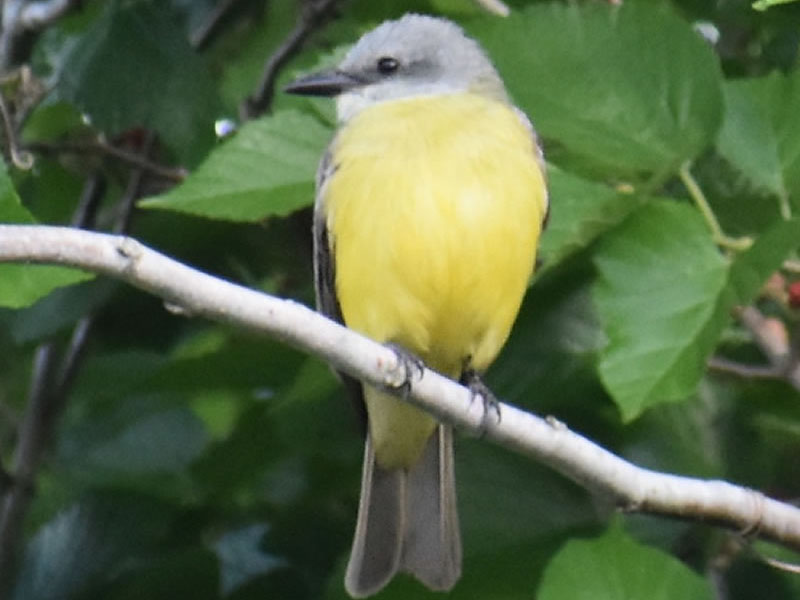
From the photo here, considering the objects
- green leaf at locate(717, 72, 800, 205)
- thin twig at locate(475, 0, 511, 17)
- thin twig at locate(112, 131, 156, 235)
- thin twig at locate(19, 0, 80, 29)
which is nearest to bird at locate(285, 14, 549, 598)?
thin twig at locate(475, 0, 511, 17)

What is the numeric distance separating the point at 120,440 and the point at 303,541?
2.18 ft

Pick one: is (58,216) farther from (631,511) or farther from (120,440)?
(631,511)

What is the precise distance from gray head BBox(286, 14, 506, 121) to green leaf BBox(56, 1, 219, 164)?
1.12ft

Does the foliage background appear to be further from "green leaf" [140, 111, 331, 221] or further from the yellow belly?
the yellow belly

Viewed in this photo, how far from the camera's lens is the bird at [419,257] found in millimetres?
3314

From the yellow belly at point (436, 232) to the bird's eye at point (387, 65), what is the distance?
1.38ft

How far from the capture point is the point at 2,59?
166 inches

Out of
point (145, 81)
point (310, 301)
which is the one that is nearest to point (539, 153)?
point (310, 301)

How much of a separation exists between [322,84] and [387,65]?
421mm

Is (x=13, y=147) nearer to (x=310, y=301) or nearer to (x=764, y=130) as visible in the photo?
(x=310, y=301)

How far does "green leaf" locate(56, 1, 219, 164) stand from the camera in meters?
3.74

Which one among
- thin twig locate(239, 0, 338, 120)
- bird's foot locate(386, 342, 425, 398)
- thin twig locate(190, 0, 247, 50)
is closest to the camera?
bird's foot locate(386, 342, 425, 398)

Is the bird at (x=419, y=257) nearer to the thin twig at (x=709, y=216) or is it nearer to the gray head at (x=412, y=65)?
the gray head at (x=412, y=65)

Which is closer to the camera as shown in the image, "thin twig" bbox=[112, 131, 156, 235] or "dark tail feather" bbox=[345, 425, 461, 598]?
"dark tail feather" bbox=[345, 425, 461, 598]
